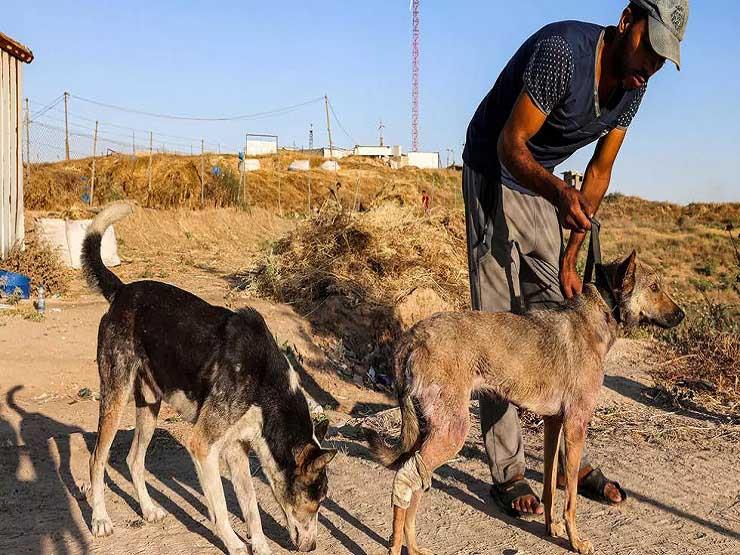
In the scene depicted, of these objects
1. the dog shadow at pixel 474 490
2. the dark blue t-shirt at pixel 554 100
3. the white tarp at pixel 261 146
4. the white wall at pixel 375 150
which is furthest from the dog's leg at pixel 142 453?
the white wall at pixel 375 150

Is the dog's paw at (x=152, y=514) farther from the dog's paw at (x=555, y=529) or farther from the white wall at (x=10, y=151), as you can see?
the white wall at (x=10, y=151)

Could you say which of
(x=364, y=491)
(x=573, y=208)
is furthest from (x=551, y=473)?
(x=573, y=208)

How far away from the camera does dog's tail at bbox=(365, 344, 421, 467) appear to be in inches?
166

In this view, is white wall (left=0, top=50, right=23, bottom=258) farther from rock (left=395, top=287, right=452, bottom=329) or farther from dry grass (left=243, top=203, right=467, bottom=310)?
rock (left=395, top=287, right=452, bottom=329)

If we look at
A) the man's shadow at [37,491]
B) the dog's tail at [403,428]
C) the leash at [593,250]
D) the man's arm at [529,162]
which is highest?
the man's arm at [529,162]

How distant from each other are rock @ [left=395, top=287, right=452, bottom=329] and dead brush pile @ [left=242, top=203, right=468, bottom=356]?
0.42ft

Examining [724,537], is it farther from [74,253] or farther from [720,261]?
[720,261]

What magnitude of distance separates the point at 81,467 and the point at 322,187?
33710 millimetres

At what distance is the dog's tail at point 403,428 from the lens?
166 inches

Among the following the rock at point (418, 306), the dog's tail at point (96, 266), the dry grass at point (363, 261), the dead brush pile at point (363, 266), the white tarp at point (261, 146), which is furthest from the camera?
the white tarp at point (261, 146)

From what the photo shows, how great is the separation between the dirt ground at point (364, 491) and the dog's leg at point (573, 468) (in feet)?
0.51

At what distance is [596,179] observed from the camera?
510 cm

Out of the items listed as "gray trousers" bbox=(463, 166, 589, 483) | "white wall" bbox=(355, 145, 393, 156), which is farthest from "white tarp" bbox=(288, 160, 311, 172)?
"gray trousers" bbox=(463, 166, 589, 483)

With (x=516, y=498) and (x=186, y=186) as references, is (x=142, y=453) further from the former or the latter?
(x=186, y=186)
